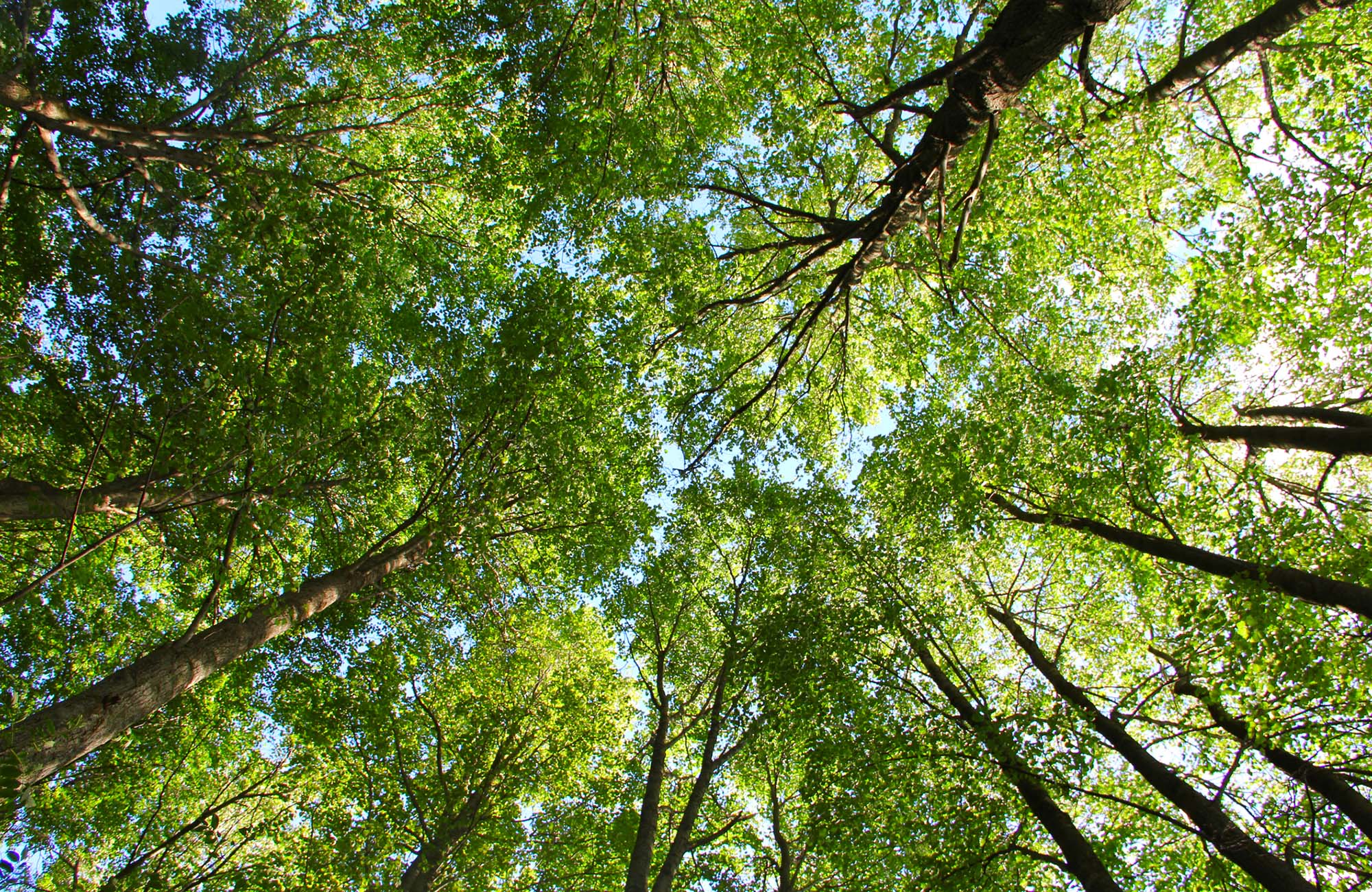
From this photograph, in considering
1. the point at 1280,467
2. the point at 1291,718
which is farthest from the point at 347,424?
the point at 1280,467

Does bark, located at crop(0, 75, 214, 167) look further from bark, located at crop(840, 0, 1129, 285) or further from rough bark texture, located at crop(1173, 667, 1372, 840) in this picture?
rough bark texture, located at crop(1173, 667, 1372, 840)

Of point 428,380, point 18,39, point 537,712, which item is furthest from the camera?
point 537,712

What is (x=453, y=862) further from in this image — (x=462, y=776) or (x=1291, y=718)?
(x=1291, y=718)

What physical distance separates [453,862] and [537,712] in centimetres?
267

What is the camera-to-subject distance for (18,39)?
624 cm

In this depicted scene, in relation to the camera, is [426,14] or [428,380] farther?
[426,14]

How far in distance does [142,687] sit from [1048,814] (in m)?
9.78

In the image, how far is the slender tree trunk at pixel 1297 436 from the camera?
6219 mm

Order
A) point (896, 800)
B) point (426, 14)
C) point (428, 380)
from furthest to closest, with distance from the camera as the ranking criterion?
point (426, 14) → point (428, 380) → point (896, 800)

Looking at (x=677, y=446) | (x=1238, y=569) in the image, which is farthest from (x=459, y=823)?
(x=1238, y=569)

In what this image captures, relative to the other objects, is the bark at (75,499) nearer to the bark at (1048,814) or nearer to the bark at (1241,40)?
the bark at (1048,814)

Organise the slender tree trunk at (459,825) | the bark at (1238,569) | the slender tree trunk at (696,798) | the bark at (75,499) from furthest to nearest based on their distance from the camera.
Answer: the slender tree trunk at (459,825) → the slender tree trunk at (696,798) → the bark at (1238,569) → the bark at (75,499)

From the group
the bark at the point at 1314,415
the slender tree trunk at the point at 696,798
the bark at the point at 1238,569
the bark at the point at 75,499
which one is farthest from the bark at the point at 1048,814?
the bark at the point at 75,499

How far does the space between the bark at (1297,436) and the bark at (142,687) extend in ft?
36.0
